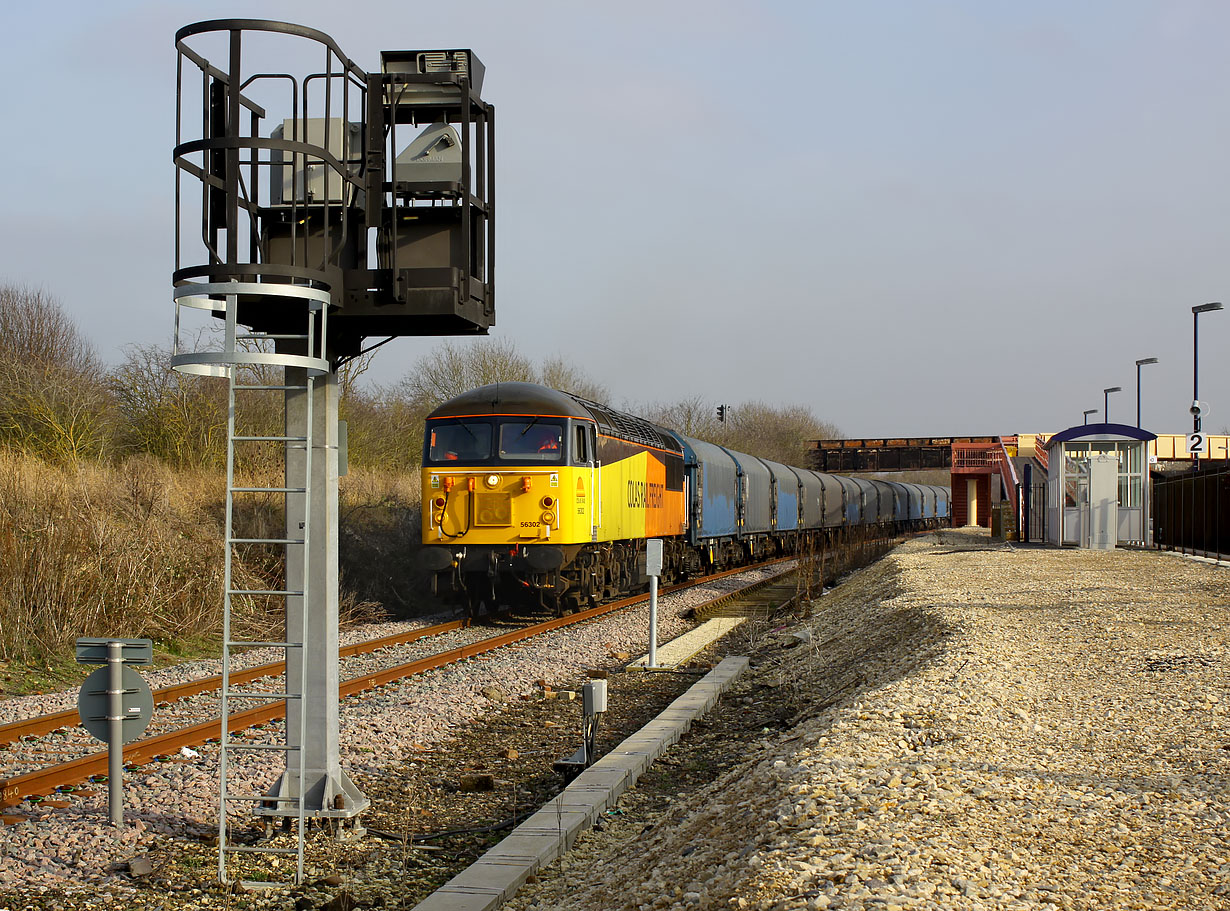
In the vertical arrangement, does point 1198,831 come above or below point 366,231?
below

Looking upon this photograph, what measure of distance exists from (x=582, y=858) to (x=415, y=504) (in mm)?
→ 19765

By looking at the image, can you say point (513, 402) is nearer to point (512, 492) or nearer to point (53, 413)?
point (512, 492)

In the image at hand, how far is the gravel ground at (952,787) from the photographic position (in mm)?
4258

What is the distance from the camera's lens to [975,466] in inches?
2197

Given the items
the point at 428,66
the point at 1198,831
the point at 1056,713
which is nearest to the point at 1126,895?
the point at 1198,831

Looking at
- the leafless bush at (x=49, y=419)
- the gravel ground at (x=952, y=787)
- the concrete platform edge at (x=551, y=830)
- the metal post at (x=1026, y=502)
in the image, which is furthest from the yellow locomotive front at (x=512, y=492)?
A: the metal post at (x=1026, y=502)

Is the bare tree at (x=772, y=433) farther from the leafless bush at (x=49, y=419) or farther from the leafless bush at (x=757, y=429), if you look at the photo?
the leafless bush at (x=49, y=419)

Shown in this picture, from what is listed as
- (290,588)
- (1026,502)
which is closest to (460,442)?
(290,588)

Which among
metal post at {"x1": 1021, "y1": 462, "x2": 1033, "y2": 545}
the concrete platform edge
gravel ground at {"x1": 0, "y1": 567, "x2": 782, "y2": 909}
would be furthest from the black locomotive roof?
metal post at {"x1": 1021, "y1": 462, "x2": 1033, "y2": 545}

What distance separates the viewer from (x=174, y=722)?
9.45 meters

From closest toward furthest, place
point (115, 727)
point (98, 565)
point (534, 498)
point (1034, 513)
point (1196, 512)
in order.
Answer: point (115, 727) < point (98, 565) < point (534, 498) < point (1196, 512) < point (1034, 513)

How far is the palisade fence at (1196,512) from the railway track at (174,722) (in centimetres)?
1608

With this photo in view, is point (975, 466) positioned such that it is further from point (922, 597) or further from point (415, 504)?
point (922, 597)

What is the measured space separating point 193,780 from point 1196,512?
24.8m
